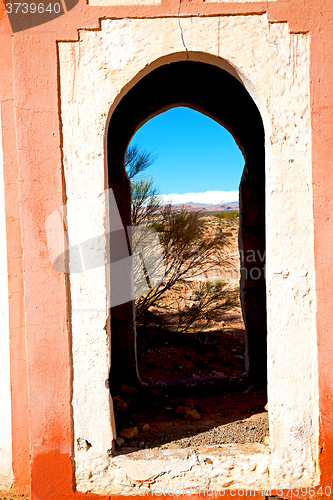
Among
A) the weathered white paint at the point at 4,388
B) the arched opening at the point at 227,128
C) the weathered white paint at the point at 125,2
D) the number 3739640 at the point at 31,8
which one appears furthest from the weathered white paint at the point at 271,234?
the arched opening at the point at 227,128

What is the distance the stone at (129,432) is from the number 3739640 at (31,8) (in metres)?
3.39

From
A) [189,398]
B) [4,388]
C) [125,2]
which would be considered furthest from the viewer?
[189,398]

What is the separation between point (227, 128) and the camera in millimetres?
4453

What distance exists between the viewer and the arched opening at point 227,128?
4.35 m

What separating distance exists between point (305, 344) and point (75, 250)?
6.06 ft

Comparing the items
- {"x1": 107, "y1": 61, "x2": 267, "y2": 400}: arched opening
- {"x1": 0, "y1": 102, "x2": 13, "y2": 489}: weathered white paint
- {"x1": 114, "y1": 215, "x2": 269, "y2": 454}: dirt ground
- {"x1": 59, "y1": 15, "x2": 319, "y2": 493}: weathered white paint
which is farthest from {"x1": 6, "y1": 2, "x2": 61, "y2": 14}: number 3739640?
{"x1": 114, "y1": 215, "x2": 269, "y2": 454}: dirt ground

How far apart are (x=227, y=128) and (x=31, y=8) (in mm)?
2555

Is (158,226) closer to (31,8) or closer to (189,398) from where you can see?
(189,398)

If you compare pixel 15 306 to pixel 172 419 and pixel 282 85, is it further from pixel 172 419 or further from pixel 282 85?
pixel 282 85

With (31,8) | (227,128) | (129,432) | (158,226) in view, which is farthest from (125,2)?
(158,226)

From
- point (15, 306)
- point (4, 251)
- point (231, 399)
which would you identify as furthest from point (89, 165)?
point (231, 399)

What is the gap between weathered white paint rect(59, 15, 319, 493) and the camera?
8.52 ft

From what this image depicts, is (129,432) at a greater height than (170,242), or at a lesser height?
lesser

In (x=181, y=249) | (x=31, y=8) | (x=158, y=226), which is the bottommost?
(x=181, y=249)
